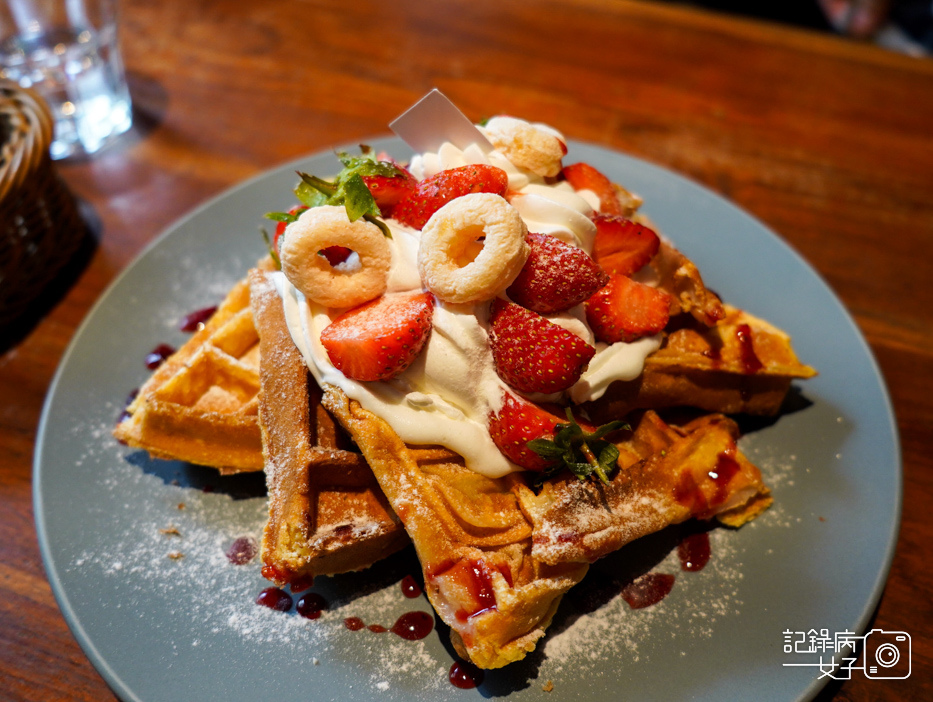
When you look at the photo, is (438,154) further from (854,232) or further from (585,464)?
(854,232)

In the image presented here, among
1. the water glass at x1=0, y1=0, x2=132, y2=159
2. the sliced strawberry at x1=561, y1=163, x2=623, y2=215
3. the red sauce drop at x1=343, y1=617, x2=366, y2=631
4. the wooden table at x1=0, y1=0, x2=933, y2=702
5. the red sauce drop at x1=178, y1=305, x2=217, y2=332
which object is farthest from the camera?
the water glass at x1=0, y1=0, x2=132, y2=159

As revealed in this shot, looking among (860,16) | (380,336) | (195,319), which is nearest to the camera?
(380,336)

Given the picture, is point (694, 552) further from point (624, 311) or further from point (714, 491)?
point (624, 311)

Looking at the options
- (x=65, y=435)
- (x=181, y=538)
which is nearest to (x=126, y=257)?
(x=65, y=435)

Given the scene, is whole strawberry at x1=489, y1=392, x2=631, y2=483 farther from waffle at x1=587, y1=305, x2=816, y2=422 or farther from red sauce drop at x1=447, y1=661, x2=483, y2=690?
red sauce drop at x1=447, y1=661, x2=483, y2=690

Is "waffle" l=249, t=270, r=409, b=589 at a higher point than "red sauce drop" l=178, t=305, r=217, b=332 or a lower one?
higher

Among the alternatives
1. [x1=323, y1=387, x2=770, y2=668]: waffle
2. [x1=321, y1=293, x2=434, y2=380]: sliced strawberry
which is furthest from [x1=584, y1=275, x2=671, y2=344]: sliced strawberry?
[x1=321, y1=293, x2=434, y2=380]: sliced strawberry

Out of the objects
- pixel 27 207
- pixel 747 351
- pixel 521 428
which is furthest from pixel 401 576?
pixel 27 207

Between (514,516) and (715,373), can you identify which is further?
(715,373)
